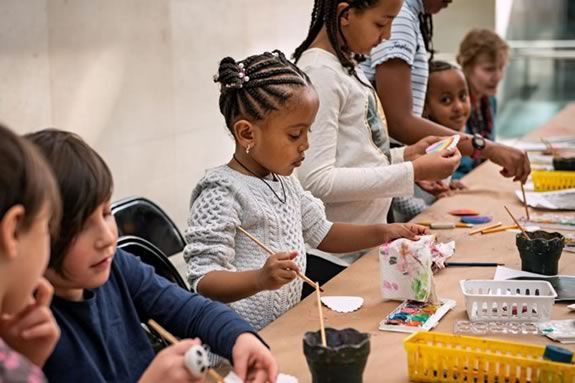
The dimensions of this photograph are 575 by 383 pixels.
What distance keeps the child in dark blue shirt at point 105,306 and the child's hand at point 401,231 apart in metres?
0.71

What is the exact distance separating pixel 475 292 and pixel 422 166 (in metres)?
0.68

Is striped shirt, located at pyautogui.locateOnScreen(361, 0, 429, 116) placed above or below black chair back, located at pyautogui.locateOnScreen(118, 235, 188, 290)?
above

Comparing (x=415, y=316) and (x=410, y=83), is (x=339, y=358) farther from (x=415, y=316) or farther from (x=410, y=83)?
(x=410, y=83)

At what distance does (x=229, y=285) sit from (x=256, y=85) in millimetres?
468

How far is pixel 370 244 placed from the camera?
2.30m

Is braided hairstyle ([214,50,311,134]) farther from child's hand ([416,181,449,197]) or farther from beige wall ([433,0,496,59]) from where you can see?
beige wall ([433,0,496,59])

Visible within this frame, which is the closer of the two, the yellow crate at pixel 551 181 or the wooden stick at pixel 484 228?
the wooden stick at pixel 484 228

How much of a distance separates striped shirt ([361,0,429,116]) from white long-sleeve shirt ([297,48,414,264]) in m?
0.28

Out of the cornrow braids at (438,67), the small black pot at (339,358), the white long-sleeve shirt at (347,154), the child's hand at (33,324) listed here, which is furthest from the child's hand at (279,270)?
the cornrow braids at (438,67)

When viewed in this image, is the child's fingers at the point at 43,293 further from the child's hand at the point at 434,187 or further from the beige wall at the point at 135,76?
the child's hand at the point at 434,187

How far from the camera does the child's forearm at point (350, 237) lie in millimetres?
2285

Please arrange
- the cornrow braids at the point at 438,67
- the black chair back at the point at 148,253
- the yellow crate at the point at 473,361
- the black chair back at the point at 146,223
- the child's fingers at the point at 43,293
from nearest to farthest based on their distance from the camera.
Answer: the child's fingers at the point at 43,293 → the yellow crate at the point at 473,361 → the black chair back at the point at 148,253 → the black chair back at the point at 146,223 → the cornrow braids at the point at 438,67

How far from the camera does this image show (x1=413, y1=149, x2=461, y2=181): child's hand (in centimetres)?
250

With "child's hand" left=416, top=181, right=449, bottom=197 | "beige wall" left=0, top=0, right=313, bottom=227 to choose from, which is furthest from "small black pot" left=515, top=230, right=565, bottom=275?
"beige wall" left=0, top=0, right=313, bottom=227
